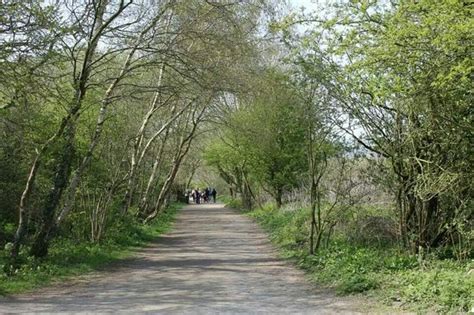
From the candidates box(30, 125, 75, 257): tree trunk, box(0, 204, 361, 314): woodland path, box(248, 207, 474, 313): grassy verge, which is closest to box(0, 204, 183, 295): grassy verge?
box(30, 125, 75, 257): tree trunk

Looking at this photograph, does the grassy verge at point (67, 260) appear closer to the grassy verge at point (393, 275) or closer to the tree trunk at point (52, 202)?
the tree trunk at point (52, 202)

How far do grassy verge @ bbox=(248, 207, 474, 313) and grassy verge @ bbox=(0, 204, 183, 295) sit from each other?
499 centimetres

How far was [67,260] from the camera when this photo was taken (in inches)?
555

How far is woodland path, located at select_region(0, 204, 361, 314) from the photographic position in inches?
350

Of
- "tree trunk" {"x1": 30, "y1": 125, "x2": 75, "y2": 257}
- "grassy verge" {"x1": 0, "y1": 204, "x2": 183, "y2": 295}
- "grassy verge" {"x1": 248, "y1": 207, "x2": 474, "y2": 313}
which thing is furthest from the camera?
"tree trunk" {"x1": 30, "y1": 125, "x2": 75, "y2": 257}

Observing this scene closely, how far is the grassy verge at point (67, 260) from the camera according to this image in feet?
36.9

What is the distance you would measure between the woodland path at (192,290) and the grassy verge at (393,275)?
0.49 meters

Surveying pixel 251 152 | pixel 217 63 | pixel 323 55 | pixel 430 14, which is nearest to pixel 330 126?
pixel 323 55

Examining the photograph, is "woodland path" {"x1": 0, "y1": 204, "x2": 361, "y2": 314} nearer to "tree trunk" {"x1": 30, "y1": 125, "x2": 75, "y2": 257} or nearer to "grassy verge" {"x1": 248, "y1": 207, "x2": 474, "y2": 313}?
"grassy verge" {"x1": 248, "y1": 207, "x2": 474, "y2": 313}

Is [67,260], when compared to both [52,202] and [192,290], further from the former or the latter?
[192,290]

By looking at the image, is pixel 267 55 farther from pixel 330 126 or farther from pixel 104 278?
pixel 104 278

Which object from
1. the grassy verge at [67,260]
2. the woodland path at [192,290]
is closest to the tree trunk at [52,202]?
the grassy verge at [67,260]

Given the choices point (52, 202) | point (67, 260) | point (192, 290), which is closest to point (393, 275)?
point (192, 290)

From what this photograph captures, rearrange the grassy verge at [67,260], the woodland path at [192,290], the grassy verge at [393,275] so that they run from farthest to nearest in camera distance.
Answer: the grassy verge at [67,260] < the woodland path at [192,290] < the grassy verge at [393,275]
